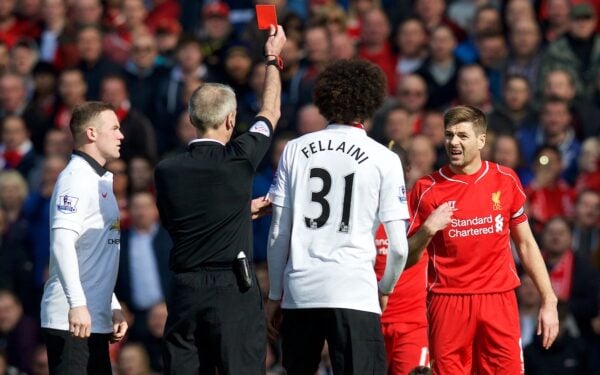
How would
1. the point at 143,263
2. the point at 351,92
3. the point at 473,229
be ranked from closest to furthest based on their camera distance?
the point at 351,92, the point at 473,229, the point at 143,263

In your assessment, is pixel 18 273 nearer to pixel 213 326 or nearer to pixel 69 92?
pixel 69 92

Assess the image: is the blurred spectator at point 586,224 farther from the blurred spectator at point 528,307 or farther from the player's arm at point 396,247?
the player's arm at point 396,247

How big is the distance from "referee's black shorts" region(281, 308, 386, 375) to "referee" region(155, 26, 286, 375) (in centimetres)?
18

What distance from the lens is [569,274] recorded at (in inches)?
532

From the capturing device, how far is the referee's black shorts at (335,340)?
8.55 meters

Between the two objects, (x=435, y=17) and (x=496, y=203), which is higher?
(x=435, y=17)

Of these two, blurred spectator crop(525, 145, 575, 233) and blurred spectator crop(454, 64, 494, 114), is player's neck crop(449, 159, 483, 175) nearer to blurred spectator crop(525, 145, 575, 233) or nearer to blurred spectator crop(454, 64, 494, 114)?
blurred spectator crop(525, 145, 575, 233)

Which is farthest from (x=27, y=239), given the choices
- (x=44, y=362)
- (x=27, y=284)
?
(x=44, y=362)

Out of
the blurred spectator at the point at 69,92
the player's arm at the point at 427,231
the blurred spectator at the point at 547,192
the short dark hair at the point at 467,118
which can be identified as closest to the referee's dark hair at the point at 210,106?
the player's arm at the point at 427,231

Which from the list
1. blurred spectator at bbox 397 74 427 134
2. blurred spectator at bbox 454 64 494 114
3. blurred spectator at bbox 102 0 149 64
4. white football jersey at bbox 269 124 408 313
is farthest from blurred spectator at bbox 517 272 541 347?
blurred spectator at bbox 102 0 149 64

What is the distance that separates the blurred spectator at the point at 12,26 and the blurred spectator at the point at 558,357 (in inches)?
350

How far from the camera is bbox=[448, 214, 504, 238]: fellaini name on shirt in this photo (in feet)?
31.2

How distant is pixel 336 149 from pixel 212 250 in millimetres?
954

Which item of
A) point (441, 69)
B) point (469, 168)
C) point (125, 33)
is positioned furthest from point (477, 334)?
point (125, 33)
